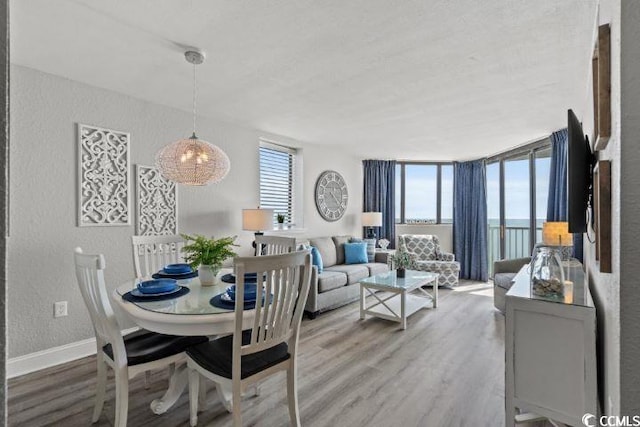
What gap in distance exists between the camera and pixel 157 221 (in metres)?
3.27

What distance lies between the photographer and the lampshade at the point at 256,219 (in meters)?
3.65

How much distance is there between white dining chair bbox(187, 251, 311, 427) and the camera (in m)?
1.49

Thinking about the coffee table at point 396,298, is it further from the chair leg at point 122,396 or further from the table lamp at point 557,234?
the chair leg at point 122,396

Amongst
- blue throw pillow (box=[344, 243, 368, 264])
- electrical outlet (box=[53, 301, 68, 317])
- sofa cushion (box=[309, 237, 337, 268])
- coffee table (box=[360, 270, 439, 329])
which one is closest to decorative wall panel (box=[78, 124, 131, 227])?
electrical outlet (box=[53, 301, 68, 317])

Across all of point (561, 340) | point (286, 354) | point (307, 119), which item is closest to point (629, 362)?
point (561, 340)

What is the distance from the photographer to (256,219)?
12.0 ft

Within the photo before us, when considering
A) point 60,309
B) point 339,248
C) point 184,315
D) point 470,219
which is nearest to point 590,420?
point 184,315

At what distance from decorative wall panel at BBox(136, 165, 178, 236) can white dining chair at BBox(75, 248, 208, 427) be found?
5.00 feet

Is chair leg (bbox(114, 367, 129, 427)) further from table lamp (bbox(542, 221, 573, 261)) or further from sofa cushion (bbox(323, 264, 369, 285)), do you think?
table lamp (bbox(542, 221, 573, 261))

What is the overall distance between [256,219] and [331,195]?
87.6 inches

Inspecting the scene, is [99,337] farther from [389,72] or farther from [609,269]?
[389,72]

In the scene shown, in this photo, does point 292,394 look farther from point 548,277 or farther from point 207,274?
point 548,277

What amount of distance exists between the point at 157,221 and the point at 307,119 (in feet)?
6.85

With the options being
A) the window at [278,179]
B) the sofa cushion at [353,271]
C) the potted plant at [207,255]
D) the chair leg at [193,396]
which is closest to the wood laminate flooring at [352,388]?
the chair leg at [193,396]
